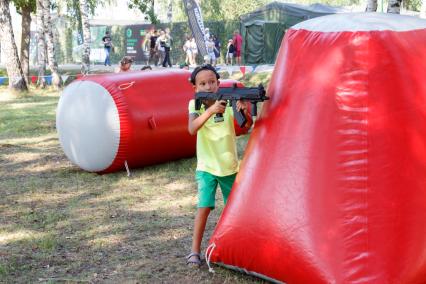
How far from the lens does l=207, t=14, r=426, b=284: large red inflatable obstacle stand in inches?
126

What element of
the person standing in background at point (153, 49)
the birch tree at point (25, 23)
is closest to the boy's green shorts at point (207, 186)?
the birch tree at point (25, 23)

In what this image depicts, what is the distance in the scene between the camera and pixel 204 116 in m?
3.80

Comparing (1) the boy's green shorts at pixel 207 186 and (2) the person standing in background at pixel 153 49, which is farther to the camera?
(2) the person standing in background at pixel 153 49

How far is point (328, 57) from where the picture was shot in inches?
138

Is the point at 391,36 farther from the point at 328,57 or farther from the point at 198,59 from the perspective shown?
the point at 198,59

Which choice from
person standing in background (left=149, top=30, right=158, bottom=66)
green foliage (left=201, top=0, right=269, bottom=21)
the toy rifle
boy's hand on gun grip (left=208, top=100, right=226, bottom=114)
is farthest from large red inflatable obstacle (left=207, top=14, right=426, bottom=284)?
green foliage (left=201, top=0, right=269, bottom=21)

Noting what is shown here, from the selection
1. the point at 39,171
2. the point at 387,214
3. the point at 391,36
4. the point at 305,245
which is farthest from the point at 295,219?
the point at 39,171

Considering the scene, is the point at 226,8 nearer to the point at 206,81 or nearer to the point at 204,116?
the point at 206,81

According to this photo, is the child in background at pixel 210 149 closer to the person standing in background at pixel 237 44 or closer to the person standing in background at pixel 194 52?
the person standing in background at pixel 194 52

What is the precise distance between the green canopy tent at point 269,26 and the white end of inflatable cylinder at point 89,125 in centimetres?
2163

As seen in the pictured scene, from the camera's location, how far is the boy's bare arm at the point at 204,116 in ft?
12.2

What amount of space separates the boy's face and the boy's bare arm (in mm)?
174

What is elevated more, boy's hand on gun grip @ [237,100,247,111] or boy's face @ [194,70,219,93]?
boy's face @ [194,70,219,93]

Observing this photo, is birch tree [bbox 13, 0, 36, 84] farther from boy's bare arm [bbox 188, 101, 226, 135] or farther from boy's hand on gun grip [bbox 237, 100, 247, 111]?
boy's hand on gun grip [bbox 237, 100, 247, 111]
